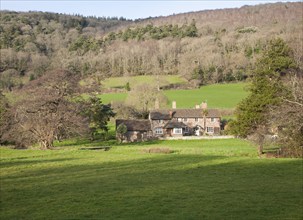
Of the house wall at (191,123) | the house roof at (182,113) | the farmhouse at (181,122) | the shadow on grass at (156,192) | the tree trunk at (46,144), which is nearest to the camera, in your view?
the shadow on grass at (156,192)

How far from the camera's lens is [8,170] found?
24266 millimetres

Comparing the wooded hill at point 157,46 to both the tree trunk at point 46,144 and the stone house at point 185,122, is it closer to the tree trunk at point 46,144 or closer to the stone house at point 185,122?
the stone house at point 185,122

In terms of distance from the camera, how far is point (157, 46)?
121812 mm

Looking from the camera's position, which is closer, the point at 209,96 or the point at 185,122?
the point at 185,122

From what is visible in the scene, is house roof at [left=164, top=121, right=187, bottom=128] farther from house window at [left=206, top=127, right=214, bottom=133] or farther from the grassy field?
the grassy field

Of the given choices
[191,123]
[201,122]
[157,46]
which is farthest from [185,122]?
Answer: [157,46]

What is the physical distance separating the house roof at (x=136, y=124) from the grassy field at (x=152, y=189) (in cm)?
3172

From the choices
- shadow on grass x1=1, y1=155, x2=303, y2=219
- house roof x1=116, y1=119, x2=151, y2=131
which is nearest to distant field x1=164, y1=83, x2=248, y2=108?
house roof x1=116, y1=119, x2=151, y2=131

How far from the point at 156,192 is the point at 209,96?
2689 inches

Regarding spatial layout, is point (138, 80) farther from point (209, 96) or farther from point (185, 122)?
point (185, 122)

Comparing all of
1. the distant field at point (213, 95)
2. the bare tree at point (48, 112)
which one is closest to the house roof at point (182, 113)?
the distant field at point (213, 95)

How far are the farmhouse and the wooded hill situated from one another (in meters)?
25.8

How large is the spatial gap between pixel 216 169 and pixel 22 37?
382 feet

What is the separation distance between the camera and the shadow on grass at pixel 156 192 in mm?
13711
